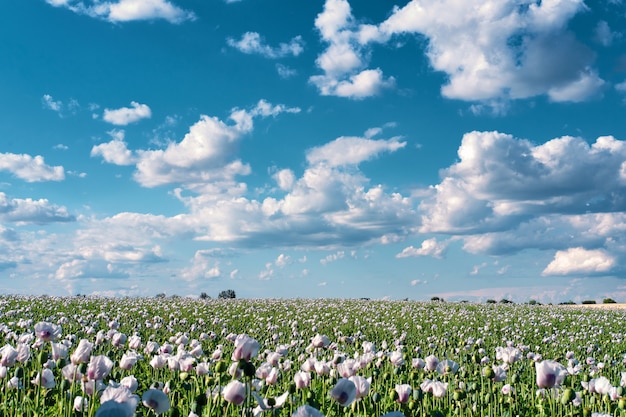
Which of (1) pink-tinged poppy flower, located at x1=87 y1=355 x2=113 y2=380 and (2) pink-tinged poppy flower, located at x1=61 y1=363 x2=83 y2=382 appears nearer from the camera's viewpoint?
(1) pink-tinged poppy flower, located at x1=87 y1=355 x2=113 y2=380

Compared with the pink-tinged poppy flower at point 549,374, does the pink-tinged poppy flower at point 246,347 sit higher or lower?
higher

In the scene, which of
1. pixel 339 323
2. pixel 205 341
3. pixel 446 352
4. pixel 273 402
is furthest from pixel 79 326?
pixel 273 402

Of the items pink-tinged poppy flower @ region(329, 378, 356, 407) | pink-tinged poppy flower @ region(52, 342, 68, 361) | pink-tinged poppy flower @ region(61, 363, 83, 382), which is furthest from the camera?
pink-tinged poppy flower @ region(52, 342, 68, 361)

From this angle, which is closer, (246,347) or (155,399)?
(155,399)

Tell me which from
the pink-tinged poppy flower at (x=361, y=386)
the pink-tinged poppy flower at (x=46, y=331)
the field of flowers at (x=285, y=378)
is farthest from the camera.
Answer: the pink-tinged poppy flower at (x=46, y=331)

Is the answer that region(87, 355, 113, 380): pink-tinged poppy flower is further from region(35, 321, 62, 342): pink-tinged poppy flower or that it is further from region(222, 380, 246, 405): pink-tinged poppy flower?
region(35, 321, 62, 342): pink-tinged poppy flower

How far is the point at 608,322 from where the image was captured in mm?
25797

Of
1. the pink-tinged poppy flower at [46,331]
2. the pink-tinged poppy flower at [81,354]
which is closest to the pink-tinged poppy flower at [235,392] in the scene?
the pink-tinged poppy flower at [81,354]

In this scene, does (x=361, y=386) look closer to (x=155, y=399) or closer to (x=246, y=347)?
(x=246, y=347)

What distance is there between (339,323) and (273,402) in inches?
667

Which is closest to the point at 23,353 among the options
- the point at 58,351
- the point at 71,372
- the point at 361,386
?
the point at 58,351

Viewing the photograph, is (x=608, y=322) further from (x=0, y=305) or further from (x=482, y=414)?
(x=0, y=305)

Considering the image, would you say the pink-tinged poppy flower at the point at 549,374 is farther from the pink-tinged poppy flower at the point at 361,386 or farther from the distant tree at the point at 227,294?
the distant tree at the point at 227,294

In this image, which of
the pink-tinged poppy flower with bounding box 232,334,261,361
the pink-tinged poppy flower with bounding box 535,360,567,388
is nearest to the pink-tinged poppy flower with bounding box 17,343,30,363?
the pink-tinged poppy flower with bounding box 232,334,261,361
